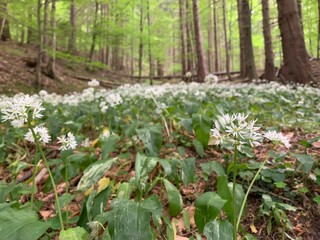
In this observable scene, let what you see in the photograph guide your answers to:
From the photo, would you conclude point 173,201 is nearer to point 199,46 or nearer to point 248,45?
point 248,45

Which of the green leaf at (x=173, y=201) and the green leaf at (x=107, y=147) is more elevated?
the green leaf at (x=107, y=147)

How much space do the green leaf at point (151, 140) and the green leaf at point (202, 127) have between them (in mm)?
474

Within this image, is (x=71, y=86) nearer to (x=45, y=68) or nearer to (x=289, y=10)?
(x=45, y=68)

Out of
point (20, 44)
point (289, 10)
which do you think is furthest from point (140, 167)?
point (20, 44)

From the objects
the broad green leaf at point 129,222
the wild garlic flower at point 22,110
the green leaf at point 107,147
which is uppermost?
the wild garlic flower at point 22,110

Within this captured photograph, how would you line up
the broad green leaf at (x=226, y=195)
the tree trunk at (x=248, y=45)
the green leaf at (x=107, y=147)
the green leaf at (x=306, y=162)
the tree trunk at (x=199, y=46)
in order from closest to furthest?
the broad green leaf at (x=226, y=195) < the green leaf at (x=306, y=162) < the green leaf at (x=107, y=147) < the tree trunk at (x=248, y=45) < the tree trunk at (x=199, y=46)

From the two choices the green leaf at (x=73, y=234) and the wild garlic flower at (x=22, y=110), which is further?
the wild garlic flower at (x=22, y=110)

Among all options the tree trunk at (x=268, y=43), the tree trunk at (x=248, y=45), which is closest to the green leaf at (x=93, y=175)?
the tree trunk at (x=268, y=43)

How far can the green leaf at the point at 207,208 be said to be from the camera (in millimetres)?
1396

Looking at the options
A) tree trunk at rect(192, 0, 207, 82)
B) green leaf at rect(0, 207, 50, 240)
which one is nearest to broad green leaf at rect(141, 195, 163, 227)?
green leaf at rect(0, 207, 50, 240)

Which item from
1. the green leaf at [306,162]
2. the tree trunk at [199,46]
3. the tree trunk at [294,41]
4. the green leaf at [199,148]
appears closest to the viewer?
the green leaf at [306,162]

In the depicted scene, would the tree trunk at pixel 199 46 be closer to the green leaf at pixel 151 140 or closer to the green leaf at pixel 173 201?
the green leaf at pixel 151 140

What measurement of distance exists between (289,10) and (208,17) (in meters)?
15.1

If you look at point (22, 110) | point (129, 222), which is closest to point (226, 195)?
point (129, 222)
